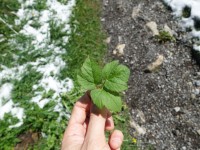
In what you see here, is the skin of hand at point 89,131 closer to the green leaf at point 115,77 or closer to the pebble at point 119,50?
the green leaf at point 115,77

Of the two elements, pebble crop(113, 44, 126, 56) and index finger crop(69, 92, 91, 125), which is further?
pebble crop(113, 44, 126, 56)

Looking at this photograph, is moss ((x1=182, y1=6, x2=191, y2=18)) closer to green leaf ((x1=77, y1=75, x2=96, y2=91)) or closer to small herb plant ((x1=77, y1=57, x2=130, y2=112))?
small herb plant ((x1=77, y1=57, x2=130, y2=112))

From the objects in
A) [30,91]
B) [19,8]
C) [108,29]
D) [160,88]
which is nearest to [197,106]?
[160,88]

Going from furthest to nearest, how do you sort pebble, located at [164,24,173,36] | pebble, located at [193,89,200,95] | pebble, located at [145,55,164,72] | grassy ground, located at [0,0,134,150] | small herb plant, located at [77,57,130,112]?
pebble, located at [164,24,173,36]
pebble, located at [145,55,164,72]
pebble, located at [193,89,200,95]
grassy ground, located at [0,0,134,150]
small herb plant, located at [77,57,130,112]

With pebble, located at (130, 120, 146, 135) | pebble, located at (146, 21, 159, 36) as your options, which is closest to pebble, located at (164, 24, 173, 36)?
pebble, located at (146, 21, 159, 36)

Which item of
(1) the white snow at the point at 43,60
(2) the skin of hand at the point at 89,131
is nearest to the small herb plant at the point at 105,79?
(2) the skin of hand at the point at 89,131

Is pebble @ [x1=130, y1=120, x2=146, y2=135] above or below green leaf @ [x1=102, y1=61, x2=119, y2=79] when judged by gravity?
Result: below
